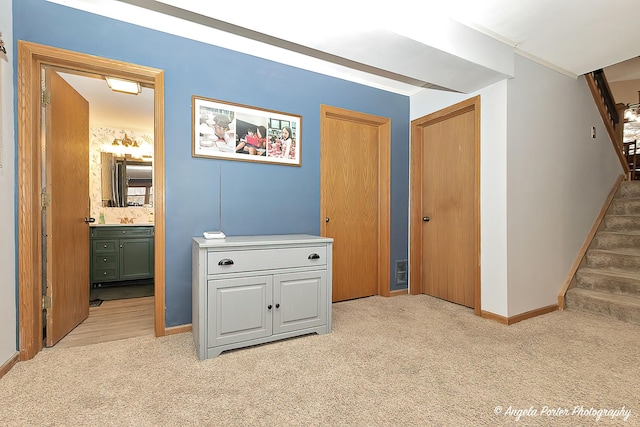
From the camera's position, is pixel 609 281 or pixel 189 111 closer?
pixel 189 111

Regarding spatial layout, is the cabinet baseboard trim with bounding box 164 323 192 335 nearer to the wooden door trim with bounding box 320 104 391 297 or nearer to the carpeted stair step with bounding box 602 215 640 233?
the wooden door trim with bounding box 320 104 391 297

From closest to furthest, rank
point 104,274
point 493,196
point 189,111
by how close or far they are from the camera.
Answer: point 189,111, point 493,196, point 104,274

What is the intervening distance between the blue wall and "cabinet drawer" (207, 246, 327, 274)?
1.87ft

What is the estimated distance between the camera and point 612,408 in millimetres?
1537

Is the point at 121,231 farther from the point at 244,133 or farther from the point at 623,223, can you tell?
the point at 623,223

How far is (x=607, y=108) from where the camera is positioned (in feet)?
12.7

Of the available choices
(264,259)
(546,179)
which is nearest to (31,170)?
(264,259)

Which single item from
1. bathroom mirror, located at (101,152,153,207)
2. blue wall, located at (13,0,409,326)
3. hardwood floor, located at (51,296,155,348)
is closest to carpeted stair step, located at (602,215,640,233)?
blue wall, located at (13,0,409,326)

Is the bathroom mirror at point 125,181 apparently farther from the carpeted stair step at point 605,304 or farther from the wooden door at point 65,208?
the carpeted stair step at point 605,304

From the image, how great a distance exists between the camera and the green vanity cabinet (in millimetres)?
4121

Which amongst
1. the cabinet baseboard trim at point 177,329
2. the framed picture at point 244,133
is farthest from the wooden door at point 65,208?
the framed picture at point 244,133

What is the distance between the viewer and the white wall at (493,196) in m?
2.75

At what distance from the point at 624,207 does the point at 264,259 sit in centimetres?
455

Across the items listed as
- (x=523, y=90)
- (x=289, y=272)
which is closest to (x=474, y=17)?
(x=523, y=90)
